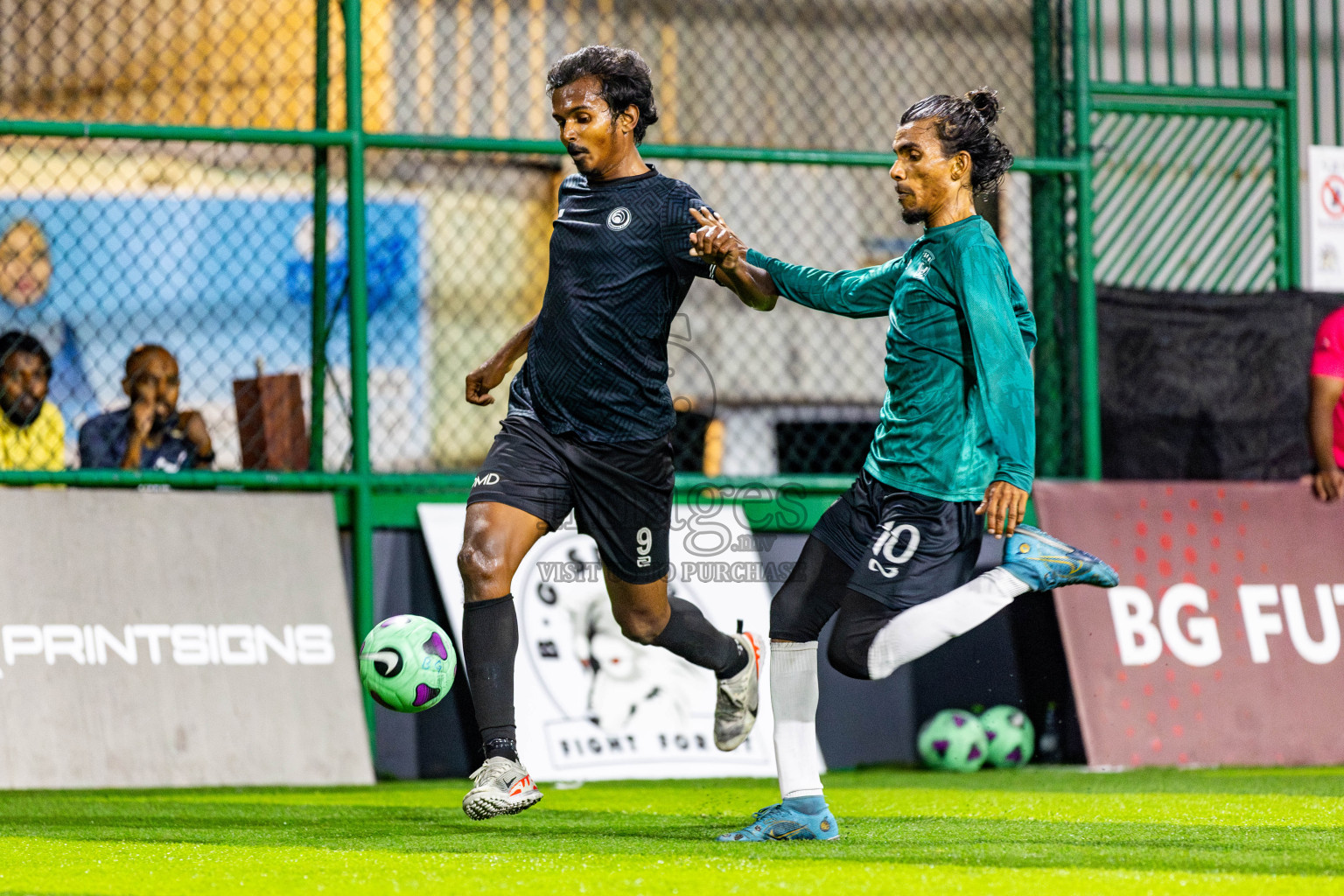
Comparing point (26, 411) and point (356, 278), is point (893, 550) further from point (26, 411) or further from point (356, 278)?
point (26, 411)

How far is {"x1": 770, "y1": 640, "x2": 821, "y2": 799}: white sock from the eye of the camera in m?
4.67

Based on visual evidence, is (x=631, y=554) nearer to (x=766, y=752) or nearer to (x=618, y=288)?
(x=618, y=288)

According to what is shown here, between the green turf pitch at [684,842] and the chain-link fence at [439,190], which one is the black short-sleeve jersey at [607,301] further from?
the chain-link fence at [439,190]

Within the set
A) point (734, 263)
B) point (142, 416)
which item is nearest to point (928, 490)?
point (734, 263)

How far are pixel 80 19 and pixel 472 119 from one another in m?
2.49

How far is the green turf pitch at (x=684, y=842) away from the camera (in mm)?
3828

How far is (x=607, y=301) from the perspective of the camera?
207 inches

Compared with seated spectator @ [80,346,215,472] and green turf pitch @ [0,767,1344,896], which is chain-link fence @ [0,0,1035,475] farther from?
green turf pitch @ [0,767,1344,896]

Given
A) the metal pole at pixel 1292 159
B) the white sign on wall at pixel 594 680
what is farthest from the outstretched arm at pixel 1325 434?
the white sign on wall at pixel 594 680

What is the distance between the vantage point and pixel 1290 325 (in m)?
8.88

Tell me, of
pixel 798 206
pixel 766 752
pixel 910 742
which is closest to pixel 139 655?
pixel 766 752

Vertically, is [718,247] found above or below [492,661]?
above

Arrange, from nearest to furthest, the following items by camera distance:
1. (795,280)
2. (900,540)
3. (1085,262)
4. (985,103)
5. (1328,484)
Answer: (900,540) < (985,103) < (795,280) < (1328,484) < (1085,262)

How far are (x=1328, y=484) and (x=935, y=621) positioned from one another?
171 inches
